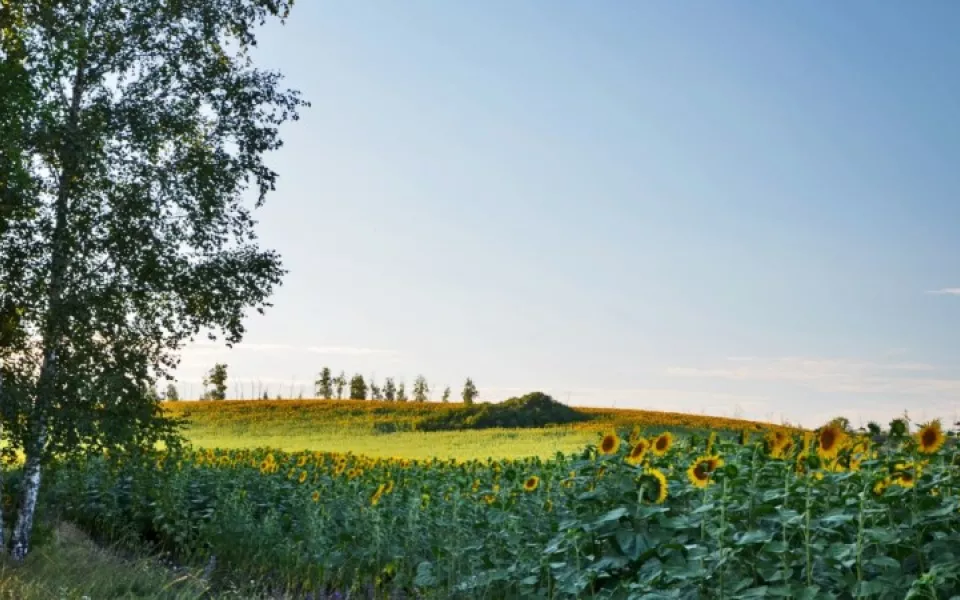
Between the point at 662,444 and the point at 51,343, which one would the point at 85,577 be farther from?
the point at 662,444

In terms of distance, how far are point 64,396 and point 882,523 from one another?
333 inches

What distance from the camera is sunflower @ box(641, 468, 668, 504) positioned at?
5477mm

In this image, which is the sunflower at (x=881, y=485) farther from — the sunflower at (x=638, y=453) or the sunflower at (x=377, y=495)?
the sunflower at (x=377, y=495)

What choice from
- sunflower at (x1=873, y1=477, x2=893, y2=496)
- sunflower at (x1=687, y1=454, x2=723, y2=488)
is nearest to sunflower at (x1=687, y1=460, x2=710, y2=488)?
sunflower at (x1=687, y1=454, x2=723, y2=488)

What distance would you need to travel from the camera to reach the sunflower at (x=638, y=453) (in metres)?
5.52

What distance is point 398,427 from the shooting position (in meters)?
27.4

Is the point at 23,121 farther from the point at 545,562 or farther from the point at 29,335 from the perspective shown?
the point at 545,562

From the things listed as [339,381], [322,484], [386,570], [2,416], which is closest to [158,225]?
[2,416]

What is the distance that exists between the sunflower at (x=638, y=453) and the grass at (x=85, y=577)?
10.5 ft

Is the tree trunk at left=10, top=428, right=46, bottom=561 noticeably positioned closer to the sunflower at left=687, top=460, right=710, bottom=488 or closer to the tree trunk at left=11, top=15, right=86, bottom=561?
the tree trunk at left=11, top=15, right=86, bottom=561

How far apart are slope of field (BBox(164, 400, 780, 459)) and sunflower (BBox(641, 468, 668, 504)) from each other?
39.6 ft

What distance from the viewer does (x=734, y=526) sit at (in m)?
5.02

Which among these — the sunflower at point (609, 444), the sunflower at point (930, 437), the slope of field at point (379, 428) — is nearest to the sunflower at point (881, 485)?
the sunflower at point (930, 437)

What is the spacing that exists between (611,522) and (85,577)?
15.1 ft
